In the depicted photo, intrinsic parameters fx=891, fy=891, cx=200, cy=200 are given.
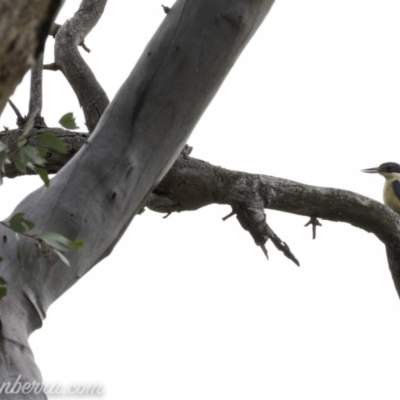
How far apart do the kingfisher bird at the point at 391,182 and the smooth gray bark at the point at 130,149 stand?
6.66m

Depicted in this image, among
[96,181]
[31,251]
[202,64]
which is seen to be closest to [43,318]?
[31,251]

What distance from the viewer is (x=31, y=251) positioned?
8.15ft

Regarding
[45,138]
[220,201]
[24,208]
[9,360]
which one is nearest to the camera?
[45,138]

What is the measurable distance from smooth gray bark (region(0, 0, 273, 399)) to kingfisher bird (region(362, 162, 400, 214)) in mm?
6663

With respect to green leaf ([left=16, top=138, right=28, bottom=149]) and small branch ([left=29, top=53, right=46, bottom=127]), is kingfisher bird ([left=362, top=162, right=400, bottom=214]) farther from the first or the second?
green leaf ([left=16, top=138, right=28, bottom=149])

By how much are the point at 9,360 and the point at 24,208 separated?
444 mm

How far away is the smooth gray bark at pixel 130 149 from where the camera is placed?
2521 millimetres

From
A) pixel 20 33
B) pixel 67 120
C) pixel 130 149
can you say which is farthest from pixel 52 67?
pixel 20 33

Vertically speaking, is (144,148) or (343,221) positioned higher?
(343,221)

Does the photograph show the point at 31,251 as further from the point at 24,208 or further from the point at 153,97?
the point at 153,97

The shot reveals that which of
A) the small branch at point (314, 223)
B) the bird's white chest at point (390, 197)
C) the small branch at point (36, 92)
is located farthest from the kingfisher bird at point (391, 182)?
the small branch at point (36, 92)

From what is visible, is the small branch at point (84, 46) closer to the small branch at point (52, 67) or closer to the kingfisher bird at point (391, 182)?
the small branch at point (52, 67)

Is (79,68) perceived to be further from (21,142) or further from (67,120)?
(21,142)

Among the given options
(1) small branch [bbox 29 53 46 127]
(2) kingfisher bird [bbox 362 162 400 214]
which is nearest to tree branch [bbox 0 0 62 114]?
(1) small branch [bbox 29 53 46 127]
